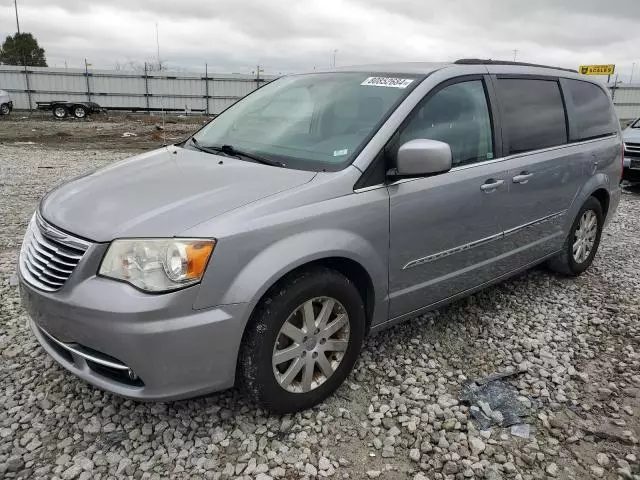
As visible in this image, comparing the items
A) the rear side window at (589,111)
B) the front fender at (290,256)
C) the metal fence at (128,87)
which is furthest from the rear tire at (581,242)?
the metal fence at (128,87)

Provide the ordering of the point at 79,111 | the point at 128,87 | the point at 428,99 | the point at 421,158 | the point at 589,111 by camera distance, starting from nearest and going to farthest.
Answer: the point at 421,158 → the point at 428,99 → the point at 589,111 → the point at 79,111 → the point at 128,87

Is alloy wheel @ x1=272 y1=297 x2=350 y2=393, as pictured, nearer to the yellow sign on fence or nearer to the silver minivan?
the silver minivan

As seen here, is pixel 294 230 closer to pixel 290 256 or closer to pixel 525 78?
pixel 290 256

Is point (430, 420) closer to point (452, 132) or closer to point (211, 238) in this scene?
point (211, 238)

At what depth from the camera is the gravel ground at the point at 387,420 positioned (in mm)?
2408

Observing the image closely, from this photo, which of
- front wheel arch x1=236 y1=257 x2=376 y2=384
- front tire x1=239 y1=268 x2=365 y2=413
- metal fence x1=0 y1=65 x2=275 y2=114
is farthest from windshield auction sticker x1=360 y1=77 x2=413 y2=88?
metal fence x1=0 y1=65 x2=275 y2=114

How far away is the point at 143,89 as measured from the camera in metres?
27.6

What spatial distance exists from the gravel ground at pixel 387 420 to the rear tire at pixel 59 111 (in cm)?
2267

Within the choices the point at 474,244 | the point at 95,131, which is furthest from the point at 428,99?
the point at 95,131

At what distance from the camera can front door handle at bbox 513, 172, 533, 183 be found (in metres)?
3.62

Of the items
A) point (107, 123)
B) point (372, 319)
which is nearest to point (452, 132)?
point (372, 319)

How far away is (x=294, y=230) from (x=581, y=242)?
3.36 meters

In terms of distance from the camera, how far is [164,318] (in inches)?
86.1

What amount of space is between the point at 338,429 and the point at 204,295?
39.7 inches
